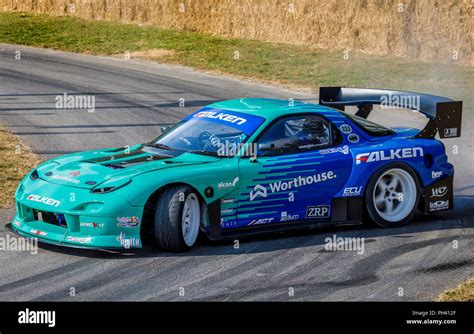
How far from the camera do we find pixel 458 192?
42.1 feet

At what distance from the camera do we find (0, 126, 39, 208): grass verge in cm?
1194

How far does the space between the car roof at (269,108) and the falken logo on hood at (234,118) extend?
86mm

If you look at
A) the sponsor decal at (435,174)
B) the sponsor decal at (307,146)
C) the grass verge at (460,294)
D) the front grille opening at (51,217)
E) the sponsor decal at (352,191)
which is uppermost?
the sponsor decal at (307,146)

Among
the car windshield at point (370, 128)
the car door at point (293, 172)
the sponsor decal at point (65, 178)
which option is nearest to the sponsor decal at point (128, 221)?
the sponsor decal at point (65, 178)

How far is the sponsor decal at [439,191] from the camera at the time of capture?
11.2 m

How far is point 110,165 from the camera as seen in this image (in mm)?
9797

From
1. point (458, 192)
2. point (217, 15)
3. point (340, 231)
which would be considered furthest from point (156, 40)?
point (340, 231)

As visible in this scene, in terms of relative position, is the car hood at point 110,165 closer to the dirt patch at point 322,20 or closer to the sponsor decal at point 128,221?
the sponsor decal at point 128,221

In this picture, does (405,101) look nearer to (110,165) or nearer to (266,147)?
(266,147)

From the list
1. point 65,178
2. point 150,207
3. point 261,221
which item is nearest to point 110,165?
point 65,178

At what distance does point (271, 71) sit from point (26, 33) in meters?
8.05

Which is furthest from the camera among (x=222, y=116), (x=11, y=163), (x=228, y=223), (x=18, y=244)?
(x=11, y=163)

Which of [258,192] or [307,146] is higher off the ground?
[307,146]

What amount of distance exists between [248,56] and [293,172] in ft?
47.4
